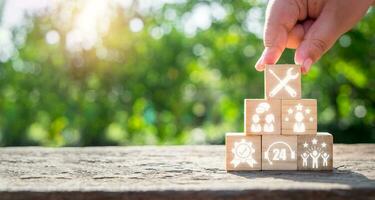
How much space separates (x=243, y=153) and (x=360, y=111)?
6.28 metres

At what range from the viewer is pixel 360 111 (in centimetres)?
759

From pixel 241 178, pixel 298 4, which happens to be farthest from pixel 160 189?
pixel 298 4

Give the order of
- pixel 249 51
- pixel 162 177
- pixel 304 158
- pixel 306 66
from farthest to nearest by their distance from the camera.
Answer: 1. pixel 249 51
2. pixel 306 66
3. pixel 304 158
4. pixel 162 177

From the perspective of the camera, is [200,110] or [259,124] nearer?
[259,124]

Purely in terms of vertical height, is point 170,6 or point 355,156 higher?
point 170,6

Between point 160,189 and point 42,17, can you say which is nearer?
point 160,189

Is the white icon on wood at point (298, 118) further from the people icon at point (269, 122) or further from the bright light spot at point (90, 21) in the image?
the bright light spot at point (90, 21)

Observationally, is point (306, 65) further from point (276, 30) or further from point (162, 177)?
point (162, 177)

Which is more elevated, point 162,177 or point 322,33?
point 322,33

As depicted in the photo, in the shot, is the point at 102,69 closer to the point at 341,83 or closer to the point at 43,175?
the point at 341,83

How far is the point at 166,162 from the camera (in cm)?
192

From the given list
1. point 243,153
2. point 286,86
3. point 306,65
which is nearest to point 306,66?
point 306,65

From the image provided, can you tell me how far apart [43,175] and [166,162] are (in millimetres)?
499

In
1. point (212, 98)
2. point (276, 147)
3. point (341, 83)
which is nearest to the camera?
point (276, 147)
